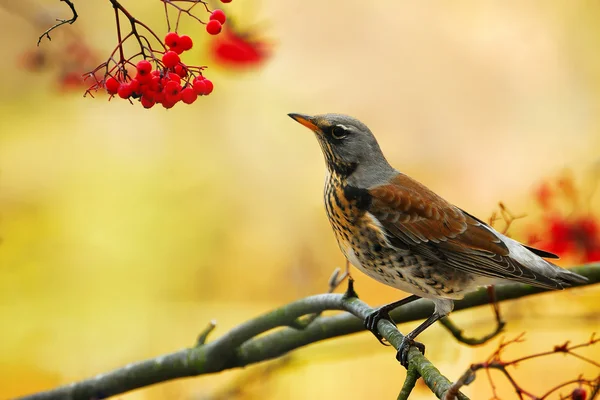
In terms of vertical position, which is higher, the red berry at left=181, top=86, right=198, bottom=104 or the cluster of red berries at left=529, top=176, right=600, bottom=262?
the red berry at left=181, top=86, right=198, bottom=104

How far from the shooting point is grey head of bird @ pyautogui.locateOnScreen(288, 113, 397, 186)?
2.01m

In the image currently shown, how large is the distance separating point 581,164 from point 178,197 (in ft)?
7.80

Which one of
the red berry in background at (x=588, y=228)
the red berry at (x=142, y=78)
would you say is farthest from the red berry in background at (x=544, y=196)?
the red berry at (x=142, y=78)

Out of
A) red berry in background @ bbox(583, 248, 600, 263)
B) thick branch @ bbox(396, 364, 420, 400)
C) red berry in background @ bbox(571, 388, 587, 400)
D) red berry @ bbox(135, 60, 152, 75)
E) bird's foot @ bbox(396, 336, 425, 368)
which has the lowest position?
red berry in background @ bbox(571, 388, 587, 400)

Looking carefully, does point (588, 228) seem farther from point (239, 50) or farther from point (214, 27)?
point (214, 27)

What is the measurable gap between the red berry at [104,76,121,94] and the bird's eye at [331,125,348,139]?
2.48 feet

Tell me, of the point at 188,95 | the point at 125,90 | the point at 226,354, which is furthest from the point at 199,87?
the point at 226,354

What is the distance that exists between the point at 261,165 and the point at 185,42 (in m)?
2.80

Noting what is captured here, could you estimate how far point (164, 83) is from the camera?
142 cm

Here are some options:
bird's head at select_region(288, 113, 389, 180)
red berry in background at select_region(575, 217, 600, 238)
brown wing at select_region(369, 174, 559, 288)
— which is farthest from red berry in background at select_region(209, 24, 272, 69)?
red berry in background at select_region(575, 217, 600, 238)

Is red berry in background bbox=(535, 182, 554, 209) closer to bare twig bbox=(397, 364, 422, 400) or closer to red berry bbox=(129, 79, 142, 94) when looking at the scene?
bare twig bbox=(397, 364, 422, 400)

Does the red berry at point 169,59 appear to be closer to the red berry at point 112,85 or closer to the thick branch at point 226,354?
the red berry at point 112,85

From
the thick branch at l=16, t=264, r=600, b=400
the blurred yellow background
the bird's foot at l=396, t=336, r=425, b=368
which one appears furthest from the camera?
the blurred yellow background

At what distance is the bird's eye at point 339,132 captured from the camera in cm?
201
